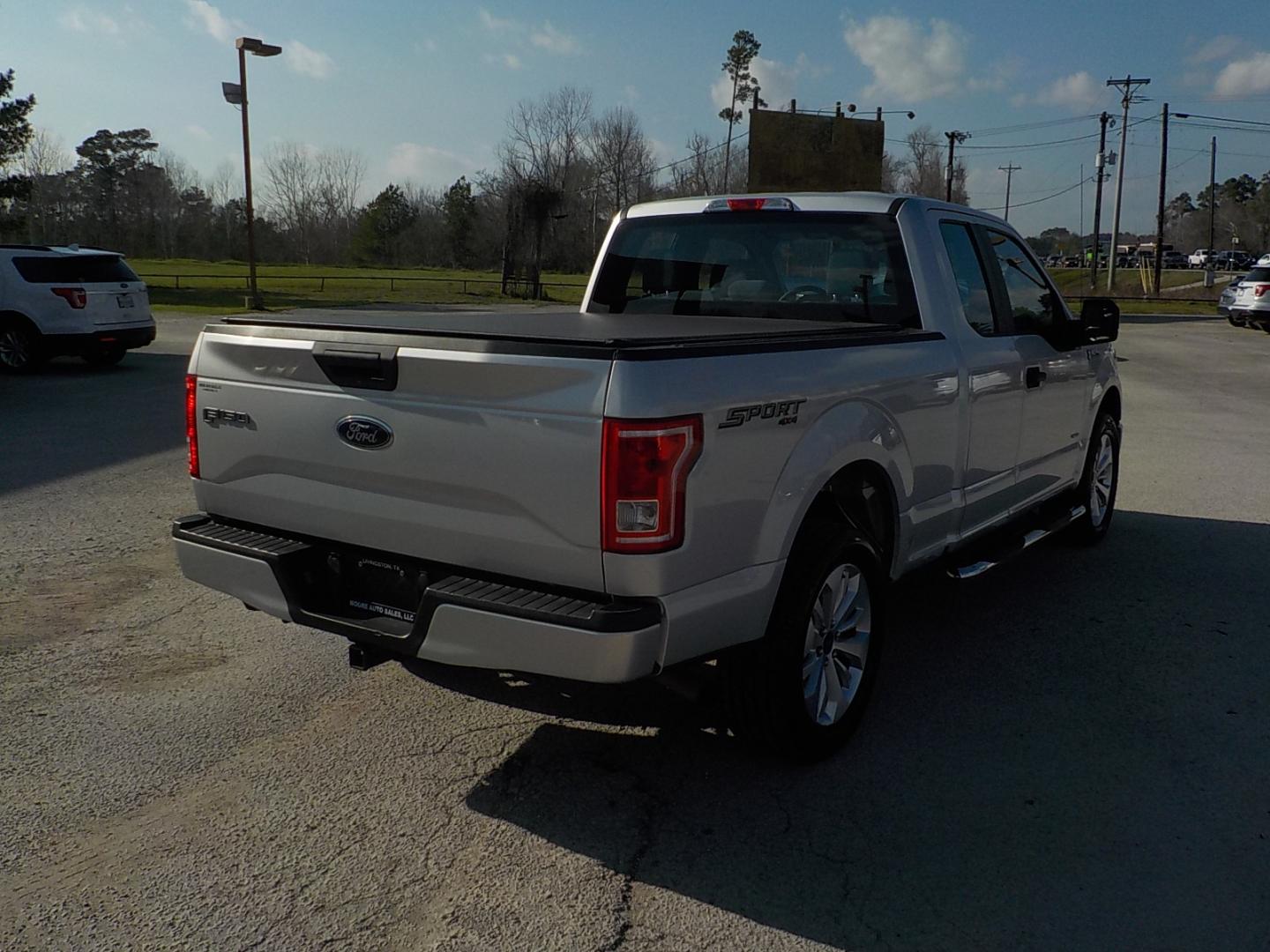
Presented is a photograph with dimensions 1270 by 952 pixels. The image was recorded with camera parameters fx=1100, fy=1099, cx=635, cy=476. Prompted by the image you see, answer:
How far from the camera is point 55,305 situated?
15062mm

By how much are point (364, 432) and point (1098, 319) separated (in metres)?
4.23

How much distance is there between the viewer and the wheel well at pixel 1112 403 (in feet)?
22.3

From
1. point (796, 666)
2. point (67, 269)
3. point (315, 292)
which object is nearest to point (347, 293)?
point (315, 292)

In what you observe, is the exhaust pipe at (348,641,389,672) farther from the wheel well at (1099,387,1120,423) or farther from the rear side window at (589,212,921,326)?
the wheel well at (1099,387,1120,423)

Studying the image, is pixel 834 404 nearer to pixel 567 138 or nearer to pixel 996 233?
pixel 996 233

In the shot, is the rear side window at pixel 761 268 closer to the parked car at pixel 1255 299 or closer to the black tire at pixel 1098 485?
the black tire at pixel 1098 485

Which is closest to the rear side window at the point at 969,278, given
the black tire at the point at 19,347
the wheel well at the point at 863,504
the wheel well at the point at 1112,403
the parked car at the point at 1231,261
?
the wheel well at the point at 863,504

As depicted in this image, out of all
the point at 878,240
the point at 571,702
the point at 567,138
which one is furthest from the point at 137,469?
the point at 567,138

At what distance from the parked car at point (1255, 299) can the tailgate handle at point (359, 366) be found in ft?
99.0

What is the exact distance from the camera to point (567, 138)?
55.3 m

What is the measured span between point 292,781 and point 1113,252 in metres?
62.1

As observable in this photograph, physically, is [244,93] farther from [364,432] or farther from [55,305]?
[364,432]

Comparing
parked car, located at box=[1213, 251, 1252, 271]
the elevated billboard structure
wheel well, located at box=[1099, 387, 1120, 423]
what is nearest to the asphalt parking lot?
wheel well, located at box=[1099, 387, 1120, 423]

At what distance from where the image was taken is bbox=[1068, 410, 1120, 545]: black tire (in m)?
6.57
